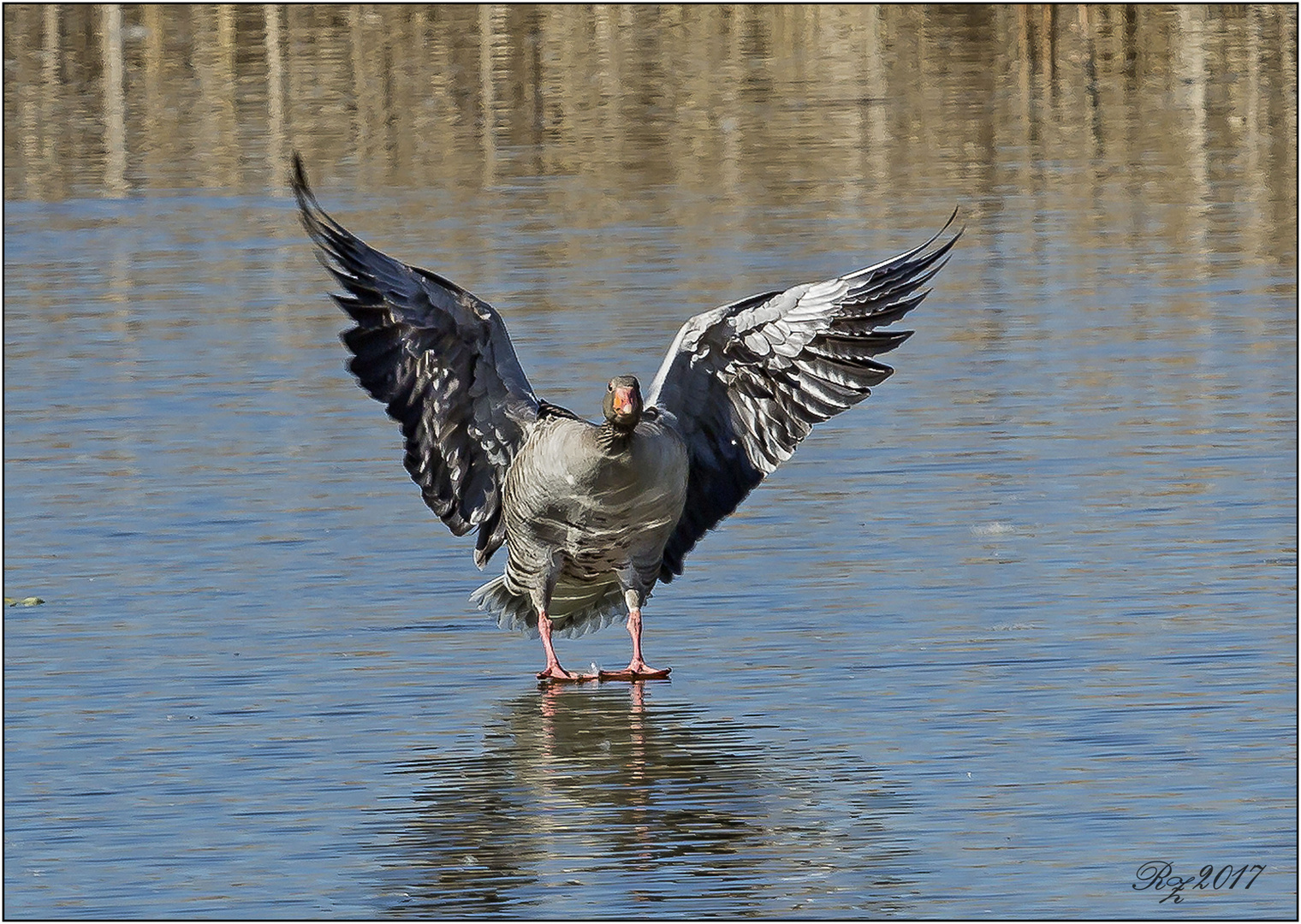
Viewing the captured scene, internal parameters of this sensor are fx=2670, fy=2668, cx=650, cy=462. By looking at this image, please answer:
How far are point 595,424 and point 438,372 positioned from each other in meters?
0.62

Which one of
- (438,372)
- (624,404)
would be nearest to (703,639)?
(624,404)

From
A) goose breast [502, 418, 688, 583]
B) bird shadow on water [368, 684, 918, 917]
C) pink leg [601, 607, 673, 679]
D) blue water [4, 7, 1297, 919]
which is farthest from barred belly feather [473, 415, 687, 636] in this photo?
bird shadow on water [368, 684, 918, 917]

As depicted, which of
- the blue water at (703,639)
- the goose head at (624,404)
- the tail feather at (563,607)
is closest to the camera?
the blue water at (703,639)

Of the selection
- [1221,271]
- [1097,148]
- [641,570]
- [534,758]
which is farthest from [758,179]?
[534,758]

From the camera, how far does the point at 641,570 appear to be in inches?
398

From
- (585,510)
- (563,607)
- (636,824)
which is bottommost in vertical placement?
(636,824)

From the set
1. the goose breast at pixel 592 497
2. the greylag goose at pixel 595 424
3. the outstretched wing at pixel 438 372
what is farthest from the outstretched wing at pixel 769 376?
the outstretched wing at pixel 438 372

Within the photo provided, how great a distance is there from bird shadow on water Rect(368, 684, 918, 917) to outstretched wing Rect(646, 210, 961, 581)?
1406 mm

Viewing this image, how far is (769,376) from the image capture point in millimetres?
10383

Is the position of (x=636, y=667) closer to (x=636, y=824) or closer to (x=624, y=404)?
(x=624, y=404)

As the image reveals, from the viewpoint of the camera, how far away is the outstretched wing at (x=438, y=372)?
971 centimetres

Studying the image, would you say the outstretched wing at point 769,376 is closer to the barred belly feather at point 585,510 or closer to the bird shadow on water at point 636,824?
the barred belly feather at point 585,510

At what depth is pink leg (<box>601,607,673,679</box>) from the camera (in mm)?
9758

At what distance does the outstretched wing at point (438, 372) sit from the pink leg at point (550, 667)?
47cm
